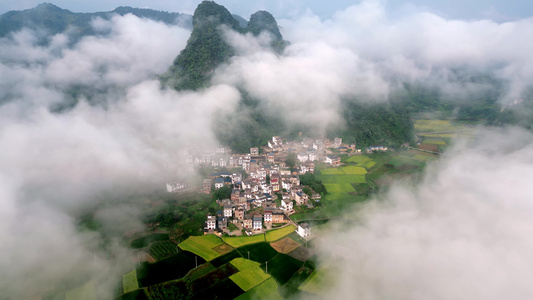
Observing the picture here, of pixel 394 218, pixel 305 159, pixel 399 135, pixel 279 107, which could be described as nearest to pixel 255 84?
pixel 279 107

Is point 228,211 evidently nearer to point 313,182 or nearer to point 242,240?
point 242,240

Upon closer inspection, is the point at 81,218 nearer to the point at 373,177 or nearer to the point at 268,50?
the point at 373,177

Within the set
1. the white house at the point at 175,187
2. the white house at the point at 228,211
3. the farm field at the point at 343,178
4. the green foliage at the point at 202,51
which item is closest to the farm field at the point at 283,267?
the white house at the point at 228,211

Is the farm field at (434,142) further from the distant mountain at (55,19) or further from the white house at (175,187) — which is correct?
the distant mountain at (55,19)

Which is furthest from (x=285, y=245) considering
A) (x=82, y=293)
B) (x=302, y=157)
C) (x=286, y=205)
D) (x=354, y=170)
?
(x=302, y=157)

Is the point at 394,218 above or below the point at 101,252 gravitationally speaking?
above

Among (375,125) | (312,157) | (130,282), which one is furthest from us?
(375,125)
